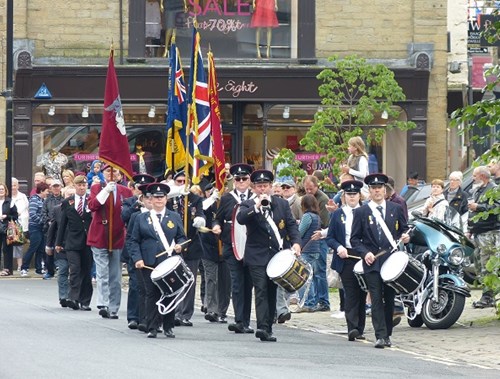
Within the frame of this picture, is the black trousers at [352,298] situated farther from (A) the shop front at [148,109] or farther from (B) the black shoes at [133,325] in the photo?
(A) the shop front at [148,109]

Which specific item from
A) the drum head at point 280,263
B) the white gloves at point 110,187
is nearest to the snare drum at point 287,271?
the drum head at point 280,263

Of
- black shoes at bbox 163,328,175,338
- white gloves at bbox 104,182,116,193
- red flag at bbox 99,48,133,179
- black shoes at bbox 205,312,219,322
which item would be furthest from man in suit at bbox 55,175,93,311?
black shoes at bbox 163,328,175,338

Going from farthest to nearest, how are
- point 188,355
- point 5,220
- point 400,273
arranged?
point 5,220 < point 400,273 < point 188,355

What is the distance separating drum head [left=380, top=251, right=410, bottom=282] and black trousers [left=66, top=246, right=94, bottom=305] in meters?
5.39

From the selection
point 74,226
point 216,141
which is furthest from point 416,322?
point 74,226

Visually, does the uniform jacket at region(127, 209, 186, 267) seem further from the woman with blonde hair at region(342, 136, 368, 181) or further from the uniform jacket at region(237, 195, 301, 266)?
the woman with blonde hair at region(342, 136, 368, 181)

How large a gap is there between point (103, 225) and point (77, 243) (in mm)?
1178

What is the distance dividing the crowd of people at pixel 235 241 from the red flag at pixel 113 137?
0.32 metres

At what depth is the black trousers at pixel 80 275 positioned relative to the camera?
20.5 meters

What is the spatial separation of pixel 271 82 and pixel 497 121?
16.3 metres

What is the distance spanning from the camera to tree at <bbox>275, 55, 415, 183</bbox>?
3072cm

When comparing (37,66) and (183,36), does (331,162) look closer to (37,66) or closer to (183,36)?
(183,36)

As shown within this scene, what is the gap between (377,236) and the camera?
55.6ft

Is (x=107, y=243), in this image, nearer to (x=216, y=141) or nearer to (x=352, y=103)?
(x=216, y=141)
